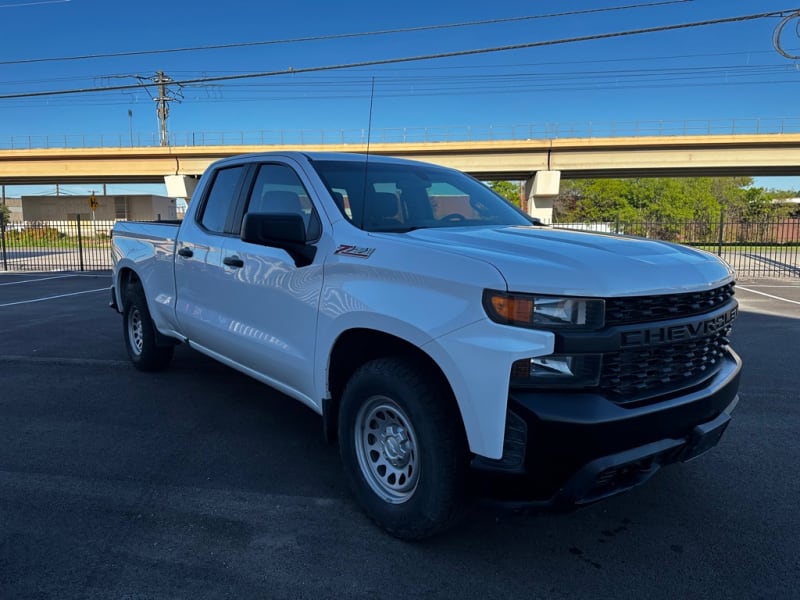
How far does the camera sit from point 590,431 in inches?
96.1

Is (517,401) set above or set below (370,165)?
below

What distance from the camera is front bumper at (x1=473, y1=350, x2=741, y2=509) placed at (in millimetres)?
2445

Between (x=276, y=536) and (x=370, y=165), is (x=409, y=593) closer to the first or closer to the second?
(x=276, y=536)

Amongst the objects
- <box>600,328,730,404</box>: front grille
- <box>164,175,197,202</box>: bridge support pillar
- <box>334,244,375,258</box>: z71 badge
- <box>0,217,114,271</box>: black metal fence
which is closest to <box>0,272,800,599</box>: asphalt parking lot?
<box>600,328,730,404</box>: front grille

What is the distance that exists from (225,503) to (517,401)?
194 cm

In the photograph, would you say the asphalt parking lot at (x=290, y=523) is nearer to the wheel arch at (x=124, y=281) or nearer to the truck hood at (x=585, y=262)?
the truck hood at (x=585, y=262)

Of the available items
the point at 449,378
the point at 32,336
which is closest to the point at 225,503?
the point at 449,378

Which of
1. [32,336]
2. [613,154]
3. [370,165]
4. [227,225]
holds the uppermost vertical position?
[613,154]

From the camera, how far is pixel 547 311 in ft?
8.27

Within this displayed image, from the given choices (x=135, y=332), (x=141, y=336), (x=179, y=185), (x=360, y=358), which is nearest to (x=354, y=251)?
(x=360, y=358)

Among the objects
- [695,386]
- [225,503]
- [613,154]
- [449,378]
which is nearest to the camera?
[449,378]

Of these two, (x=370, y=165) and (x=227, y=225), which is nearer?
(x=370, y=165)

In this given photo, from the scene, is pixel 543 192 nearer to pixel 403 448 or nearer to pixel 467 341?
pixel 403 448

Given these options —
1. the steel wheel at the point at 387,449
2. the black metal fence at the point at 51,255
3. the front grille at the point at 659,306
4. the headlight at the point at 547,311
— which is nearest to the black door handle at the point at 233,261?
the steel wheel at the point at 387,449
